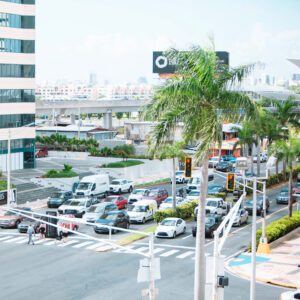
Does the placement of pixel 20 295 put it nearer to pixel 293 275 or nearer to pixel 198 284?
pixel 198 284

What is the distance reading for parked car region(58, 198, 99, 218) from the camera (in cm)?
5794

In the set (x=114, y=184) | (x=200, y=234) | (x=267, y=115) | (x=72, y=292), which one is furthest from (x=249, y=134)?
(x=200, y=234)

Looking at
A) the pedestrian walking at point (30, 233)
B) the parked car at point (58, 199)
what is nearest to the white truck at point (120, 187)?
the parked car at point (58, 199)

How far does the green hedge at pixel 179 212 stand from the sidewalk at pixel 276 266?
1041 cm

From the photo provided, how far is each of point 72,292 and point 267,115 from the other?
47.0 m

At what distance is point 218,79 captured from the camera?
90.0 ft

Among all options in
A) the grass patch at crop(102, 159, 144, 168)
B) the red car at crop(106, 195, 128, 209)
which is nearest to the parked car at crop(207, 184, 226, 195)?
the red car at crop(106, 195, 128, 209)

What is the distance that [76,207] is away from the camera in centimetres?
5859

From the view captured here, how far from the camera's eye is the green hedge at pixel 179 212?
54938 millimetres

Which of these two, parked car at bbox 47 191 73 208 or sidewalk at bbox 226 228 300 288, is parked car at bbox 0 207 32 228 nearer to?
parked car at bbox 47 191 73 208

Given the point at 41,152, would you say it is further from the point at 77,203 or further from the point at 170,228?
the point at 170,228

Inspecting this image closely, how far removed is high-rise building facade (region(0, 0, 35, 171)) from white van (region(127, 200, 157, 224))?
1177 inches

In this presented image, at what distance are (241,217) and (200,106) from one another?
2976cm

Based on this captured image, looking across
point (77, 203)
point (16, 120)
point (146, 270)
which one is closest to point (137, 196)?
point (77, 203)
